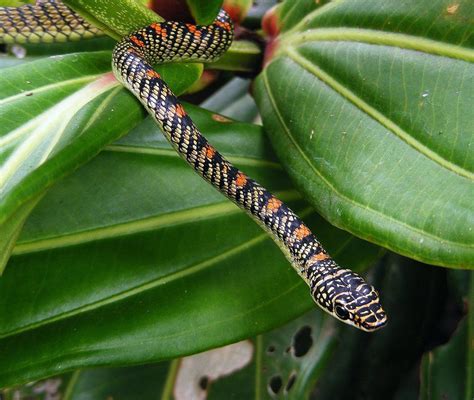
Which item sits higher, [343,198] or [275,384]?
[343,198]

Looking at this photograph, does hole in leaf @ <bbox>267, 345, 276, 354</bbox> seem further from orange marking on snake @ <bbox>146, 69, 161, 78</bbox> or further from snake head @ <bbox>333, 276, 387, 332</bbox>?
orange marking on snake @ <bbox>146, 69, 161, 78</bbox>

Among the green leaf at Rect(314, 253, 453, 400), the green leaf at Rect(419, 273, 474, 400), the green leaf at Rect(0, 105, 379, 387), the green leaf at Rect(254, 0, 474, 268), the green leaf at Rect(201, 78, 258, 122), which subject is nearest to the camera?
the green leaf at Rect(254, 0, 474, 268)

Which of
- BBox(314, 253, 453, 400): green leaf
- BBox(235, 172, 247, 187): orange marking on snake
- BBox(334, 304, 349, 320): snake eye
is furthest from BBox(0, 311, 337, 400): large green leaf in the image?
BBox(235, 172, 247, 187): orange marking on snake

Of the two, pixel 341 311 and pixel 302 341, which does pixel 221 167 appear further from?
pixel 302 341

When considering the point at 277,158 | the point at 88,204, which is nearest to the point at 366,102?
the point at 277,158

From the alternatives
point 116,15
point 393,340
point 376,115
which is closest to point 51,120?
point 116,15

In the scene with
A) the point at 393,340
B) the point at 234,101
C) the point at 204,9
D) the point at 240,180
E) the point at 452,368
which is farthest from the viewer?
the point at 234,101

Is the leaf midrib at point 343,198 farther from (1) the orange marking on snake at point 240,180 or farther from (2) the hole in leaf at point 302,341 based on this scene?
(2) the hole in leaf at point 302,341

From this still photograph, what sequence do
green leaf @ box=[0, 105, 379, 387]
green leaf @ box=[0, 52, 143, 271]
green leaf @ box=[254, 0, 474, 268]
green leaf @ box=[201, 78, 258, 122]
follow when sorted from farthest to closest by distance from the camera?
green leaf @ box=[201, 78, 258, 122]
green leaf @ box=[0, 105, 379, 387]
green leaf @ box=[254, 0, 474, 268]
green leaf @ box=[0, 52, 143, 271]
